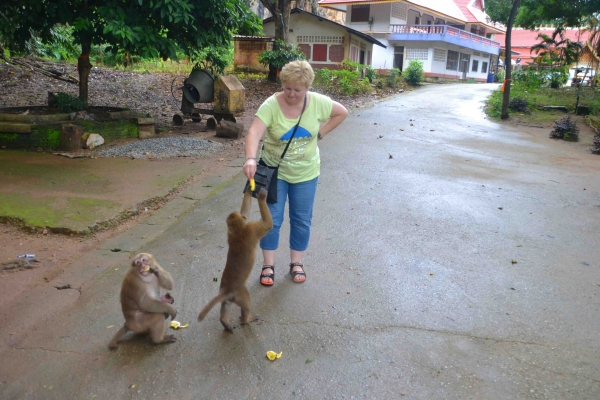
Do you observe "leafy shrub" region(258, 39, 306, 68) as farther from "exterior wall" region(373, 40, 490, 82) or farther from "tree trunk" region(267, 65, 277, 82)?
"exterior wall" region(373, 40, 490, 82)

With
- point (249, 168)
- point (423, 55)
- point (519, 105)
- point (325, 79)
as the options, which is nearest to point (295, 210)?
point (249, 168)

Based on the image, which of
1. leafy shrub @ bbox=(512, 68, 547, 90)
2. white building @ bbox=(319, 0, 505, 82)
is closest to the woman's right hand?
leafy shrub @ bbox=(512, 68, 547, 90)

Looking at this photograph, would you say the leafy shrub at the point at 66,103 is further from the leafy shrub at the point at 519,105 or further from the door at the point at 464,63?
the door at the point at 464,63

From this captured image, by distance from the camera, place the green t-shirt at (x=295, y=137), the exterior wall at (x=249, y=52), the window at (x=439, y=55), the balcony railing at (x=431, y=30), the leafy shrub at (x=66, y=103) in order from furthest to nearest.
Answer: the window at (x=439, y=55)
the balcony railing at (x=431, y=30)
the exterior wall at (x=249, y=52)
the leafy shrub at (x=66, y=103)
the green t-shirt at (x=295, y=137)

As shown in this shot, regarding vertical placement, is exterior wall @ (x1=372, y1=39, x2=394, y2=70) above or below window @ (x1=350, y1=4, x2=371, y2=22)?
below

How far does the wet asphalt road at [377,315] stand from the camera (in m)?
Result: 2.93

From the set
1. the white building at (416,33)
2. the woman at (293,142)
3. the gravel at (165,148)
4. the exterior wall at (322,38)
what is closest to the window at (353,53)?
the exterior wall at (322,38)

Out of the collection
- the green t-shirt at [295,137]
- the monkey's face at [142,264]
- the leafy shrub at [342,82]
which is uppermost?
the leafy shrub at [342,82]

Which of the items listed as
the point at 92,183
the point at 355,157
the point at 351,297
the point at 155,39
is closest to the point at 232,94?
the point at 155,39

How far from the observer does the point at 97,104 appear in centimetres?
1276

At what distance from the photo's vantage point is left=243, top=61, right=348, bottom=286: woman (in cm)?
349

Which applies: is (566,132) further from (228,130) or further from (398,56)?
(398,56)

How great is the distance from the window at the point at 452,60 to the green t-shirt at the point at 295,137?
117 ft

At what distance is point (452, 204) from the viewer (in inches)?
264
